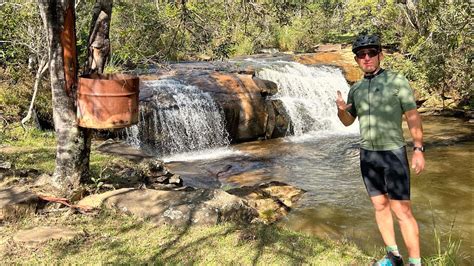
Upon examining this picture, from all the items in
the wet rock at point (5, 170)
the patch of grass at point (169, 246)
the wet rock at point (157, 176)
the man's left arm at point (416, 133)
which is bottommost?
the wet rock at point (157, 176)

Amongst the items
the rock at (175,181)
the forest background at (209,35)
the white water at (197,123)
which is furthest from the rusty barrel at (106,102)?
Result: the white water at (197,123)

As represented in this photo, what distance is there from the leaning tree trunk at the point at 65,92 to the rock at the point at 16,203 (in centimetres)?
43

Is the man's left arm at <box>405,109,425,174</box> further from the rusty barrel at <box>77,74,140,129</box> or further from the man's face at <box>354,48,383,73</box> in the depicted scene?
the rusty barrel at <box>77,74,140,129</box>

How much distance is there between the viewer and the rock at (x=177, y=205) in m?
4.46

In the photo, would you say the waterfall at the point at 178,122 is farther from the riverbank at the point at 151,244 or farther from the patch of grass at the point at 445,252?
the patch of grass at the point at 445,252

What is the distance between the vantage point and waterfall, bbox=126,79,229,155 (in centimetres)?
1127

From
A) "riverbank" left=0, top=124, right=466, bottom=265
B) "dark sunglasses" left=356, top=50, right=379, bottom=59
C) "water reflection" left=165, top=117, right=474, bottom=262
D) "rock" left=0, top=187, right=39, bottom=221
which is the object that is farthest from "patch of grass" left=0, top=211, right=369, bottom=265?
"dark sunglasses" left=356, top=50, right=379, bottom=59

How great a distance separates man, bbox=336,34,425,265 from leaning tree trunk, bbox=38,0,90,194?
2.85 m

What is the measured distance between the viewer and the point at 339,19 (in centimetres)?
2920

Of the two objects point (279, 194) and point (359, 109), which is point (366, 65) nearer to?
point (359, 109)

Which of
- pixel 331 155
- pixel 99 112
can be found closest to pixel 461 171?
pixel 331 155

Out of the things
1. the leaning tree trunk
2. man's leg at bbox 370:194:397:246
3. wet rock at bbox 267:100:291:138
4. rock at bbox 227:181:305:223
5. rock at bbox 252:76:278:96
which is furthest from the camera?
rock at bbox 252:76:278:96

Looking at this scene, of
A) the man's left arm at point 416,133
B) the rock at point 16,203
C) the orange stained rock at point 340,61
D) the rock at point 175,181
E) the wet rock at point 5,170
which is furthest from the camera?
the orange stained rock at point 340,61

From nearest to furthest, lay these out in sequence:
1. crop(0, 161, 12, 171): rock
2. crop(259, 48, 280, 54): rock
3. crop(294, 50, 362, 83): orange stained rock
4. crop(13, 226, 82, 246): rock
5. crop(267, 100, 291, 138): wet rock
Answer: crop(13, 226, 82, 246): rock → crop(0, 161, 12, 171): rock → crop(267, 100, 291, 138): wet rock → crop(294, 50, 362, 83): orange stained rock → crop(259, 48, 280, 54): rock
